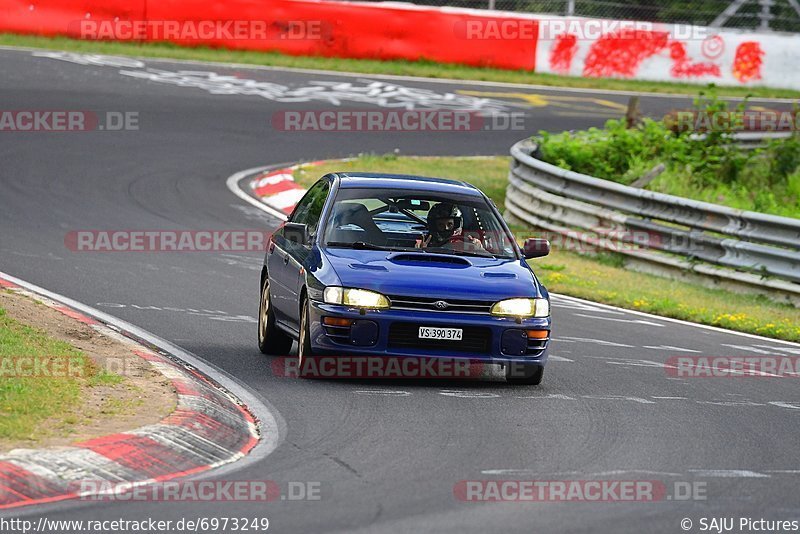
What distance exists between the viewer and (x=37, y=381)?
28.6 ft

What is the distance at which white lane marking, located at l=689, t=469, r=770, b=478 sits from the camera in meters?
7.80

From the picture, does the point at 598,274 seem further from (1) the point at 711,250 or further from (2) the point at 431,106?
(2) the point at 431,106

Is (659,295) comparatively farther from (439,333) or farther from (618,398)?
(439,333)

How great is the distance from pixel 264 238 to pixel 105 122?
7979 millimetres

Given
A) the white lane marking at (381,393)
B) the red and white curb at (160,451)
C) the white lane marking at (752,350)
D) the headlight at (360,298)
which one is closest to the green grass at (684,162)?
the white lane marking at (752,350)

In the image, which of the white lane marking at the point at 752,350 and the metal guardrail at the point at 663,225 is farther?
the metal guardrail at the point at 663,225

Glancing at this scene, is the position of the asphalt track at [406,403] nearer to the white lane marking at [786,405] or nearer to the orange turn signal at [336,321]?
the white lane marking at [786,405]

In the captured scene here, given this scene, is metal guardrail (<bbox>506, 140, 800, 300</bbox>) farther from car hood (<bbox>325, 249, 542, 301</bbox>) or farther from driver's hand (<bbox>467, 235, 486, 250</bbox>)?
car hood (<bbox>325, 249, 542, 301</bbox>)

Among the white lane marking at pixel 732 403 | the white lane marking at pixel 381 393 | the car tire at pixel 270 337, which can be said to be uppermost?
the white lane marking at pixel 381 393

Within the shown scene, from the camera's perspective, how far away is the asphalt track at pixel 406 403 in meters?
6.80

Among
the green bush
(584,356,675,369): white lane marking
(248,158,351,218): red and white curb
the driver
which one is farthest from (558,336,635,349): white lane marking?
Result: the green bush

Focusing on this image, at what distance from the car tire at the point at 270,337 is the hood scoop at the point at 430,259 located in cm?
132

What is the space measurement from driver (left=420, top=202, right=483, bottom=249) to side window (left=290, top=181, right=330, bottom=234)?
0.85 m

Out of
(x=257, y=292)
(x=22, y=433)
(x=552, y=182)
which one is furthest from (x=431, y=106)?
(x=22, y=433)
